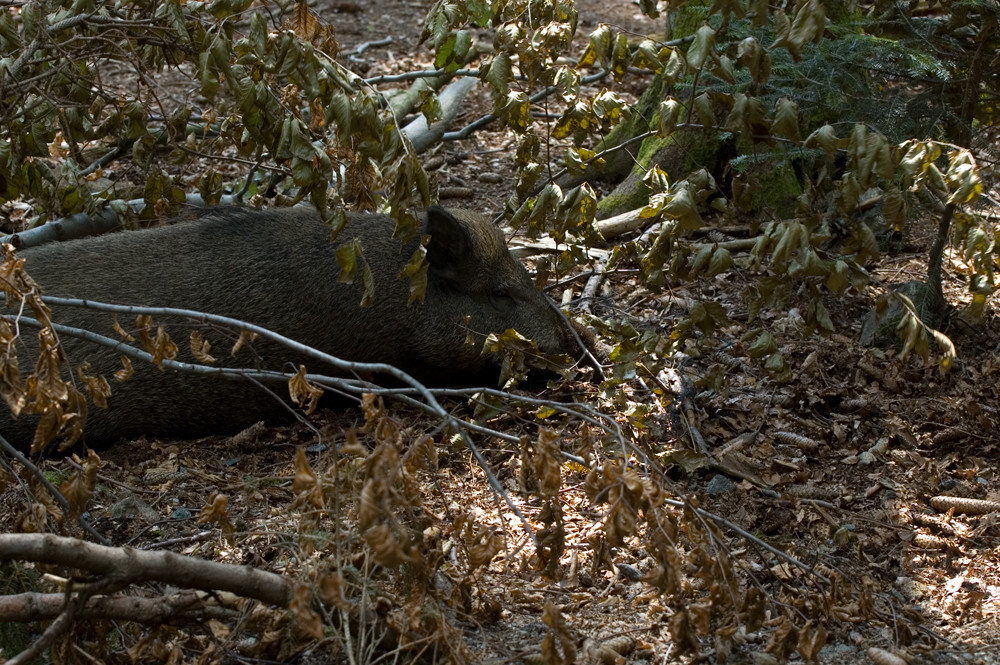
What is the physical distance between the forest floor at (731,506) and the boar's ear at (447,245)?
36.2 inches

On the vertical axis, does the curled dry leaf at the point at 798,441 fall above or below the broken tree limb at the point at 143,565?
below

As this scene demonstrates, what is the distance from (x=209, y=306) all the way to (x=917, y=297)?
12.9 feet

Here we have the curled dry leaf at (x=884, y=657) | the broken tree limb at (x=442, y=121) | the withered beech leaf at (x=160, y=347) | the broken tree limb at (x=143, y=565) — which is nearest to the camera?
the broken tree limb at (x=143, y=565)

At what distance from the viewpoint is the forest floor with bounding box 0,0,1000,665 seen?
10.9 ft

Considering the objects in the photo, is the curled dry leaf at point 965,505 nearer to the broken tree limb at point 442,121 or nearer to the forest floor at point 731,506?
the forest floor at point 731,506

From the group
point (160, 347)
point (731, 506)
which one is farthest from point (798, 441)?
point (160, 347)

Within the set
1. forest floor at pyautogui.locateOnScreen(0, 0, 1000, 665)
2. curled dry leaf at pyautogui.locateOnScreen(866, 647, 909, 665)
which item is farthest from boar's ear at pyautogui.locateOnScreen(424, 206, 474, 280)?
curled dry leaf at pyautogui.locateOnScreen(866, 647, 909, 665)

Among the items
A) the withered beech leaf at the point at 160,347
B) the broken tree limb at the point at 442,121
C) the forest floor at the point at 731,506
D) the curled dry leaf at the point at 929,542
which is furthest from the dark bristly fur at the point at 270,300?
the curled dry leaf at the point at 929,542

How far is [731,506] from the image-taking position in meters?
4.40

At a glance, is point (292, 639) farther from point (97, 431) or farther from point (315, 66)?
point (97, 431)

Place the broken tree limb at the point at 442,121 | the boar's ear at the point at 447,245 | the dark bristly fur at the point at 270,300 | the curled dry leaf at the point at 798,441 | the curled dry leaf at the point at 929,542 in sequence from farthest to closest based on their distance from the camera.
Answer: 1. the broken tree limb at the point at 442,121
2. the boar's ear at the point at 447,245
3. the dark bristly fur at the point at 270,300
4. the curled dry leaf at the point at 798,441
5. the curled dry leaf at the point at 929,542

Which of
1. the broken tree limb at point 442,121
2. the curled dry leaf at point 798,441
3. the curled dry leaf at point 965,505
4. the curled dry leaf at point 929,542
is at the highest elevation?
the broken tree limb at point 442,121

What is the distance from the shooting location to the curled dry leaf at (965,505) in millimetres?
4230

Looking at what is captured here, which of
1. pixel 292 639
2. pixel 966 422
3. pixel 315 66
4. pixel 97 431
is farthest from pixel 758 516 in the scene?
pixel 97 431
